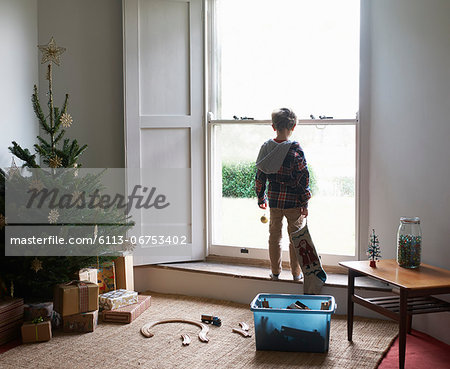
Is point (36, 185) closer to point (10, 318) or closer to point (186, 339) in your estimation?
point (10, 318)

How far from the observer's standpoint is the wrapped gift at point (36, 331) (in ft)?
9.63

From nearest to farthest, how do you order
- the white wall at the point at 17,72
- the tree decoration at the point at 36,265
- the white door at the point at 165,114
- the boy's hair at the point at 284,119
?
the tree decoration at the point at 36,265 < the boy's hair at the point at 284,119 < the white wall at the point at 17,72 < the white door at the point at 165,114

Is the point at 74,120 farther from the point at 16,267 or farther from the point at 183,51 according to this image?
the point at 16,267

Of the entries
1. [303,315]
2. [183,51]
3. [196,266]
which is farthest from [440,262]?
[183,51]

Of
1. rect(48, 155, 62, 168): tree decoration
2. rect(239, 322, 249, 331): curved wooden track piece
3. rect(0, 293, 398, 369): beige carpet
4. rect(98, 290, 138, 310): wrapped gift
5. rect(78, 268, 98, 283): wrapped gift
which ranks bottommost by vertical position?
rect(0, 293, 398, 369): beige carpet

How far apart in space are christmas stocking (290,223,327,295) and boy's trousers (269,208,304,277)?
0.26 metres

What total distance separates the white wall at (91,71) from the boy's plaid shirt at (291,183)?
4.48 feet

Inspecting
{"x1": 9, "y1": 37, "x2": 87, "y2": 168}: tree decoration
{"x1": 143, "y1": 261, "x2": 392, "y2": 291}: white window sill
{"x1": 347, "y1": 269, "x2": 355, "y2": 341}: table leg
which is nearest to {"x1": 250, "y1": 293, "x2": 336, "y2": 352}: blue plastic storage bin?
{"x1": 347, "y1": 269, "x2": 355, "y2": 341}: table leg

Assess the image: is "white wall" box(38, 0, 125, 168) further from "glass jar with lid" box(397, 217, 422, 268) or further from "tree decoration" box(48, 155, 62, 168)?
"glass jar with lid" box(397, 217, 422, 268)

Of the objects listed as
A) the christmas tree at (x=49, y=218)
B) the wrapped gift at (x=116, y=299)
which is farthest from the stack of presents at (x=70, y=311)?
the christmas tree at (x=49, y=218)

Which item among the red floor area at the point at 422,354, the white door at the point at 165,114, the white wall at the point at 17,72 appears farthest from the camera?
the white door at the point at 165,114

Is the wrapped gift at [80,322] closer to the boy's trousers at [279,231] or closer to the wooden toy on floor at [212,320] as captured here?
the wooden toy on floor at [212,320]

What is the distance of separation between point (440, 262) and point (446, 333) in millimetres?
393

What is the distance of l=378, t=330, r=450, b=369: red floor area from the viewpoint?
2592mm
